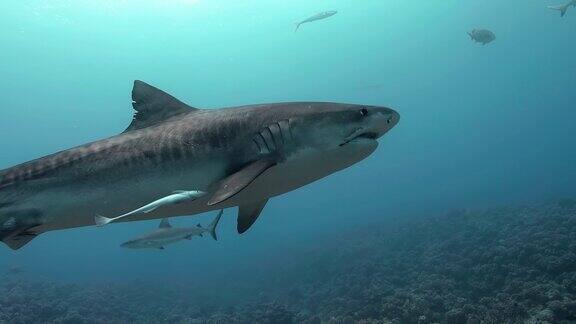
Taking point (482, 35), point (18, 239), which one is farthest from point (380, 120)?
point (482, 35)

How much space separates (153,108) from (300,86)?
397 feet

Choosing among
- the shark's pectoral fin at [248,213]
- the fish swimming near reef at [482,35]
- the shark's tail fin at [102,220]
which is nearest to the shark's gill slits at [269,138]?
the shark's pectoral fin at [248,213]

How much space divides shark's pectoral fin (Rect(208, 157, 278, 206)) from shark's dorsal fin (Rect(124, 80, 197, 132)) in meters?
1.76

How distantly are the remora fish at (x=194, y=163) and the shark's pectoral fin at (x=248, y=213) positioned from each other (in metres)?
0.52

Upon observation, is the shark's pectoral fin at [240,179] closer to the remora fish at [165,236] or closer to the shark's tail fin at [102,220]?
the shark's tail fin at [102,220]

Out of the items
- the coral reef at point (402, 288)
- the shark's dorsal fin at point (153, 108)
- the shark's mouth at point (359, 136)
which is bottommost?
the coral reef at point (402, 288)

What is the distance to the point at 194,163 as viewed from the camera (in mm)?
4445

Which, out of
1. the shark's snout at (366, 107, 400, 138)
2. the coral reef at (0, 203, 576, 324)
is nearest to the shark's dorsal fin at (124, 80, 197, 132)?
the shark's snout at (366, 107, 400, 138)

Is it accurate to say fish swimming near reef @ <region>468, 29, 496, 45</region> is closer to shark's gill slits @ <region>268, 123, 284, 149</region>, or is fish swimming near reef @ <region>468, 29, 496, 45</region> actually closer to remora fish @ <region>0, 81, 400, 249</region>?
remora fish @ <region>0, 81, 400, 249</region>

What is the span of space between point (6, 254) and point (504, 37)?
5201 inches

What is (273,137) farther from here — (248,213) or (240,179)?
(248,213)

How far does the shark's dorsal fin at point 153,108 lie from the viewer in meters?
5.42

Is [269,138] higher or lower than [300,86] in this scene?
lower

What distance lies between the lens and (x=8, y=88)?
274ft
